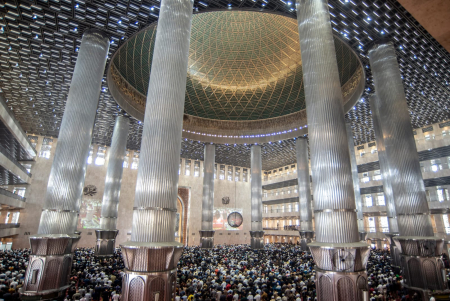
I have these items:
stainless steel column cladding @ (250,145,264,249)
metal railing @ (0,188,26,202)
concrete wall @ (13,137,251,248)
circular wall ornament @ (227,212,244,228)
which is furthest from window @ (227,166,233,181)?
metal railing @ (0,188,26,202)

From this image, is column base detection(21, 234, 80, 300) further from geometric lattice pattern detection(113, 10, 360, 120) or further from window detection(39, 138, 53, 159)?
window detection(39, 138, 53, 159)

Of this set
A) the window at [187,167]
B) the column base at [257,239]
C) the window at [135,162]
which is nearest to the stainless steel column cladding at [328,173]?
the column base at [257,239]

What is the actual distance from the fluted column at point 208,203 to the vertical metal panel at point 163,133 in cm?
2087

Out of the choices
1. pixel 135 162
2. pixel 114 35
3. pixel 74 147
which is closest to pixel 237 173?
pixel 135 162

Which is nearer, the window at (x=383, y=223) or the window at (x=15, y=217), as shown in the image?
the window at (x=15, y=217)

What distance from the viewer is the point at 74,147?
474 inches

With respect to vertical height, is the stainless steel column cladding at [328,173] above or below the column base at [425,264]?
above

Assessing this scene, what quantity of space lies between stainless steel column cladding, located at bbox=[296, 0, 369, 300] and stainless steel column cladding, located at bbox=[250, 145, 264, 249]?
20.0 metres

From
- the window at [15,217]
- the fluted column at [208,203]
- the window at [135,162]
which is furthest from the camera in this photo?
the window at [135,162]

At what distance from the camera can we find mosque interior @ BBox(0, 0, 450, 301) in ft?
28.4

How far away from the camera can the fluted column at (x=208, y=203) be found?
92.7 feet

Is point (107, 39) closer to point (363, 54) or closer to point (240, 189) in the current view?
point (363, 54)

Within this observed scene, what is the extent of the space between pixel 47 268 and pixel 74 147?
5090mm

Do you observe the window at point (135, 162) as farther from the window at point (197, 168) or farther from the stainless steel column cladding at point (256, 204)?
the stainless steel column cladding at point (256, 204)
